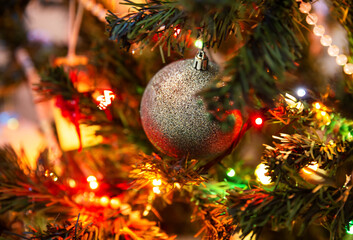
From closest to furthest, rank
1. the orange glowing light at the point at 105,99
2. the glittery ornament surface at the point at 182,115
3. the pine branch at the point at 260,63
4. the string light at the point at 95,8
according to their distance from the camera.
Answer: the pine branch at the point at 260,63
the glittery ornament surface at the point at 182,115
the orange glowing light at the point at 105,99
the string light at the point at 95,8

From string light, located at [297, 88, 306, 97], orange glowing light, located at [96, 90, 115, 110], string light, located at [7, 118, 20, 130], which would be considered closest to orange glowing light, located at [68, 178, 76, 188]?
orange glowing light, located at [96, 90, 115, 110]

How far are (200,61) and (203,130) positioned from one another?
0.29ft

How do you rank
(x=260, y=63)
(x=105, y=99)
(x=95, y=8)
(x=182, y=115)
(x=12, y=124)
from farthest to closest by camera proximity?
1. (x=12, y=124)
2. (x=95, y=8)
3. (x=105, y=99)
4. (x=182, y=115)
5. (x=260, y=63)

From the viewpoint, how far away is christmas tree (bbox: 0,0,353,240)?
309mm

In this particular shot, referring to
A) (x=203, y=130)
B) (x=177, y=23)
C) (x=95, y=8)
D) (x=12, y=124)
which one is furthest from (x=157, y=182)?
(x=12, y=124)

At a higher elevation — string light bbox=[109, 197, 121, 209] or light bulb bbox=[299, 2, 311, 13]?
light bulb bbox=[299, 2, 311, 13]

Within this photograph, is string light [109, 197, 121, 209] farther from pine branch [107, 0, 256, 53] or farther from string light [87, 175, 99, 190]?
pine branch [107, 0, 256, 53]

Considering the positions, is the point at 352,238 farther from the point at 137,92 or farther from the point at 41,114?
the point at 41,114

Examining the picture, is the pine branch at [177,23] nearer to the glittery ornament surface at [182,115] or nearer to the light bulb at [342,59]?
the glittery ornament surface at [182,115]

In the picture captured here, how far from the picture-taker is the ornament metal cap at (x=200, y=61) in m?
0.39

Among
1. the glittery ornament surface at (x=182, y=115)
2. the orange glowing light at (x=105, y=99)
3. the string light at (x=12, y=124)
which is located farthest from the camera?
the string light at (x=12, y=124)

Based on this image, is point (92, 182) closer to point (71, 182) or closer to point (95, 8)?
point (71, 182)

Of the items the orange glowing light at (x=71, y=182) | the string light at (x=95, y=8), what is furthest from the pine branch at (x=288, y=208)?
the string light at (x=95, y=8)

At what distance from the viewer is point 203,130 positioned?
1.26ft
